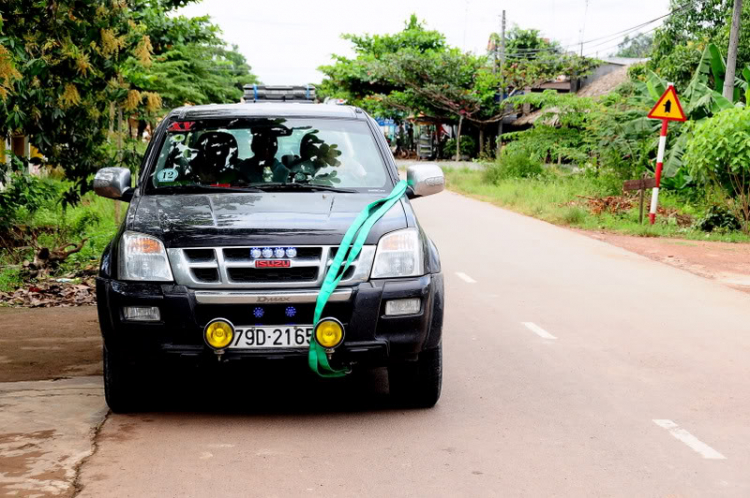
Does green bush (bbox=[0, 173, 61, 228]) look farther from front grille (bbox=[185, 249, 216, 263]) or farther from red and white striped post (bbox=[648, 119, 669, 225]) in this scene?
red and white striped post (bbox=[648, 119, 669, 225])

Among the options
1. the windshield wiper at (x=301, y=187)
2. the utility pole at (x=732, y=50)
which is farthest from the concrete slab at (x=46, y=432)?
the utility pole at (x=732, y=50)

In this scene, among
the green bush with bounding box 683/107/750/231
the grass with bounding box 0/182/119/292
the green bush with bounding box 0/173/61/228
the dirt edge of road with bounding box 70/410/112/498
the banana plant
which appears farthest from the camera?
the banana plant

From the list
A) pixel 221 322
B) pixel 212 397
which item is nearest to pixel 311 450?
pixel 221 322

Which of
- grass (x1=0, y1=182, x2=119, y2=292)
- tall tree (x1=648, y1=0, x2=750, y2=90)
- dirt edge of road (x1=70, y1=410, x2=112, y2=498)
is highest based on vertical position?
tall tree (x1=648, y1=0, x2=750, y2=90)

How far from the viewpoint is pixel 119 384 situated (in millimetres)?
5492

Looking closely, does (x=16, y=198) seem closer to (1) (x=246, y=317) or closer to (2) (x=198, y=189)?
(2) (x=198, y=189)

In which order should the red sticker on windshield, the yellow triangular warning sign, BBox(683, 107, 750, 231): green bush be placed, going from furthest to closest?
the yellow triangular warning sign < BBox(683, 107, 750, 231): green bush < the red sticker on windshield

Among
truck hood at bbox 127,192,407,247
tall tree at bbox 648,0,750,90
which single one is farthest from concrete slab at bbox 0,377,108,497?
tall tree at bbox 648,0,750,90

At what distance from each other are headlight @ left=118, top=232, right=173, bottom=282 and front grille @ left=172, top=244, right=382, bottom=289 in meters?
0.05

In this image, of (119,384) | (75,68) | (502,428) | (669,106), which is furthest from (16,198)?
(502,428)

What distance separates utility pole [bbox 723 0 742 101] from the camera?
19.6m

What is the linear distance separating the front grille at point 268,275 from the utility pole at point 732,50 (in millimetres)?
16774

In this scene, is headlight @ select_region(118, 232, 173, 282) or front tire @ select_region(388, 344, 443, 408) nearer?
headlight @ select_region(118, 232, 173, 282)

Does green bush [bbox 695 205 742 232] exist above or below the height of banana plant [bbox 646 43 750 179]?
below
